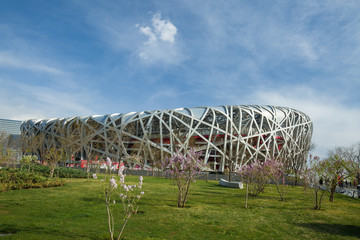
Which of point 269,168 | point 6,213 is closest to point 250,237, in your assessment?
point 6,213

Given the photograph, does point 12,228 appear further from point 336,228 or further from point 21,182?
point 336,228

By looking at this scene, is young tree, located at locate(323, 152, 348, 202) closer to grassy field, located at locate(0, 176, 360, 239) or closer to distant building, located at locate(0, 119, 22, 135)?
grassy field, located at locate(0, 176, 360, 239)

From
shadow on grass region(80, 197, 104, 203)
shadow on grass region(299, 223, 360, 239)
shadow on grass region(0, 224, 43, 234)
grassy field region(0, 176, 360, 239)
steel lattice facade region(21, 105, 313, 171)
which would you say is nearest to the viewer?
shadow on grass region(0, 224, 43, 234)

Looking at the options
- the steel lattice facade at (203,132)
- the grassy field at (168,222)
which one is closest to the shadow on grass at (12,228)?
the grassy field at (168,222)

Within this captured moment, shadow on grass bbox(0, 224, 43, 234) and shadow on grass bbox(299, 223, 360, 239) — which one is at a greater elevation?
shadow on grass bbox(299, 223, 360, 239)

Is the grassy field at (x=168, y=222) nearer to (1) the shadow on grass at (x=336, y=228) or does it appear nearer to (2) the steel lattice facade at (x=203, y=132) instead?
(1) the shadow on grass at (x=336, y=228)

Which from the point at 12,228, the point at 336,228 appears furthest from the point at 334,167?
the point at 12,228

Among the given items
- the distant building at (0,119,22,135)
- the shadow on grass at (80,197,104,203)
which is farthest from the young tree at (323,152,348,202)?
the distant building at (0,119,22,135)
